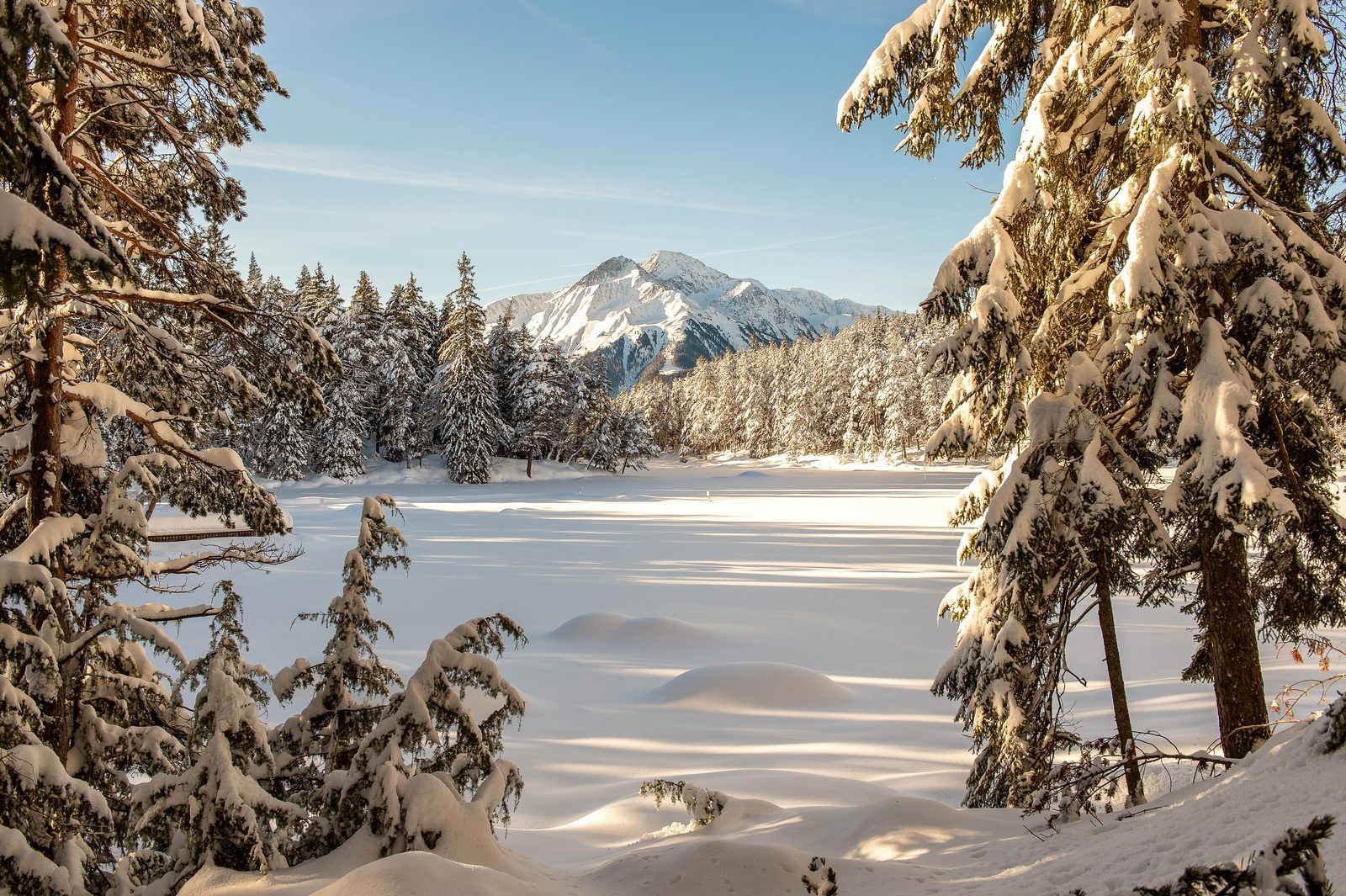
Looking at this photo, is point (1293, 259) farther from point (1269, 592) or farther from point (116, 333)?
point (116, 333)

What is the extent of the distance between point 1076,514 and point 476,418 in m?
44.6

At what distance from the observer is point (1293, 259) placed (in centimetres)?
437

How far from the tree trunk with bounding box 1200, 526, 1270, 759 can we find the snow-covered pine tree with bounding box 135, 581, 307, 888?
549cm

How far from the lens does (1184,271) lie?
13.9 ft

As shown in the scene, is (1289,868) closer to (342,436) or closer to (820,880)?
(820,880)

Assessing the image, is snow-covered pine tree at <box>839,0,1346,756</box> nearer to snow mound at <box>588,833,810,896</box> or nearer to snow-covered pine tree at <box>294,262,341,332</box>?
snow mound at <box>588,833,810,896</box>

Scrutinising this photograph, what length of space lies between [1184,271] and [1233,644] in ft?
7.82

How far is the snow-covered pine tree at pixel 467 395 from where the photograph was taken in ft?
151

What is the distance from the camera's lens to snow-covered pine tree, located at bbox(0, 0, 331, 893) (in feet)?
11.4

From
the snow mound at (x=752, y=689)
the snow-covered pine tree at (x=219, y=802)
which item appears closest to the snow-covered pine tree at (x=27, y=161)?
the snow-covered pine tree at (x=219, y=802)

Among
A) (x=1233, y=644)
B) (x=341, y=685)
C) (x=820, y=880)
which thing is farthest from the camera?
(x=341, y=685)

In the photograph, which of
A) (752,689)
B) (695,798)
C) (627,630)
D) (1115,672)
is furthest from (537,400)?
(1115,672)

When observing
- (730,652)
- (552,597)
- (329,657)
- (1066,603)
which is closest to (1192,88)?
(1066,603)

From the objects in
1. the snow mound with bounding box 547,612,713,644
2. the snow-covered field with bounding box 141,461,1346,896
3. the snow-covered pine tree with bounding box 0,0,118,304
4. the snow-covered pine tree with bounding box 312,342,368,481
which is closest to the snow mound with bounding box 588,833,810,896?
the snow-covered field with bounding box 141,461,1346,896
